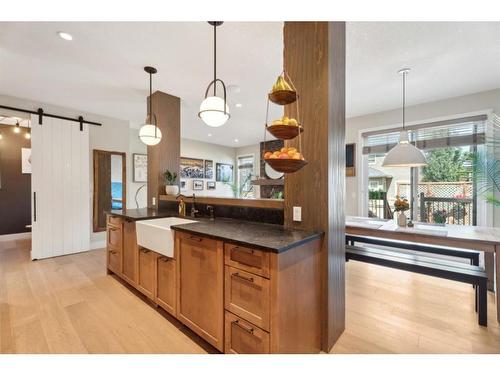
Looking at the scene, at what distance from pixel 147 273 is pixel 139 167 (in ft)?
12.5

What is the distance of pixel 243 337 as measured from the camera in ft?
4.76

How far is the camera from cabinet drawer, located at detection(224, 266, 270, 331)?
133 cm

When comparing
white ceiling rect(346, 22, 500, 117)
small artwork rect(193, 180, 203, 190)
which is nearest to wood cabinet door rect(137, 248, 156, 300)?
white ceiling rect(346, 22, 500, 117)

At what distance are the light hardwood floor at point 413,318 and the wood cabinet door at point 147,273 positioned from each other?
5.58 feet

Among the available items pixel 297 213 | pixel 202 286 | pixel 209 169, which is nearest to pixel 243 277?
pixel 202 286

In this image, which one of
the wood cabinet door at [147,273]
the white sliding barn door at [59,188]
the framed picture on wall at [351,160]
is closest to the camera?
the wood cabinet door at [147,273]

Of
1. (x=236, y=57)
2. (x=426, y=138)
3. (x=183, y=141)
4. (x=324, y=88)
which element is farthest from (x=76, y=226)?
(x=426, y=138)

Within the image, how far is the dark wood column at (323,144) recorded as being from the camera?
165 centimetres

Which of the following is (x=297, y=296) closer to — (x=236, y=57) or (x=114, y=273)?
(x=236, y=57)

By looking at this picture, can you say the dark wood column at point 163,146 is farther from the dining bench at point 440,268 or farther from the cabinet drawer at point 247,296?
the dining bench at point 440,268

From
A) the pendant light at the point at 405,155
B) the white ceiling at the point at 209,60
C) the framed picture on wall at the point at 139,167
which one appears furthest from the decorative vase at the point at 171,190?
the pendant light at the point at 405,155

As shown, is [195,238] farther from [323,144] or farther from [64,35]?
[64,35]

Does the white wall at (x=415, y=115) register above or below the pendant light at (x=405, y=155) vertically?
above

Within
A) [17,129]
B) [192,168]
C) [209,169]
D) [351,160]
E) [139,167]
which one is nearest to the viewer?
[351,160]
